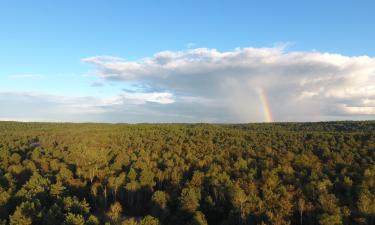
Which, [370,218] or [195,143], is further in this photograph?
[195,143]

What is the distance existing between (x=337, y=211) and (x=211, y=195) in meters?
33.1

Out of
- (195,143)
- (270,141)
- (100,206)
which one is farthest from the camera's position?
(195,143)

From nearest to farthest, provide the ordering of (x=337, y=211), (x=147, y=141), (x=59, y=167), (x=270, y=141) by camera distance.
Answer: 1. (x=337, y=211)
2. (x=59, y=167)
3. (x=270, y=141)
4. (x=147, y=141)

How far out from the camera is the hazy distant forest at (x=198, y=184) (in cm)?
7912

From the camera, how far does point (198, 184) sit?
10056cm

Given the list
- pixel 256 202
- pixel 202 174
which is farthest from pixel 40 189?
pixel 256 202

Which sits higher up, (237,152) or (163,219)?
(237,152)

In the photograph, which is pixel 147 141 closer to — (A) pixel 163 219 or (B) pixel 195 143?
(B) pixel 195 143

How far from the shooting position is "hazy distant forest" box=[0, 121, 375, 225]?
260 ft

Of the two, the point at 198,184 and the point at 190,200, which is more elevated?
the point at 198,184

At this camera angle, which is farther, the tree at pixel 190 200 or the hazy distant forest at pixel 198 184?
the tree at pixel 190 200

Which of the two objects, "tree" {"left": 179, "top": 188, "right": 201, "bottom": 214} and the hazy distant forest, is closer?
the hazy distant forest

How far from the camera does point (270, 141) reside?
6314 inches

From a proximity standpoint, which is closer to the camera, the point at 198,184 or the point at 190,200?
the point at 190,200
